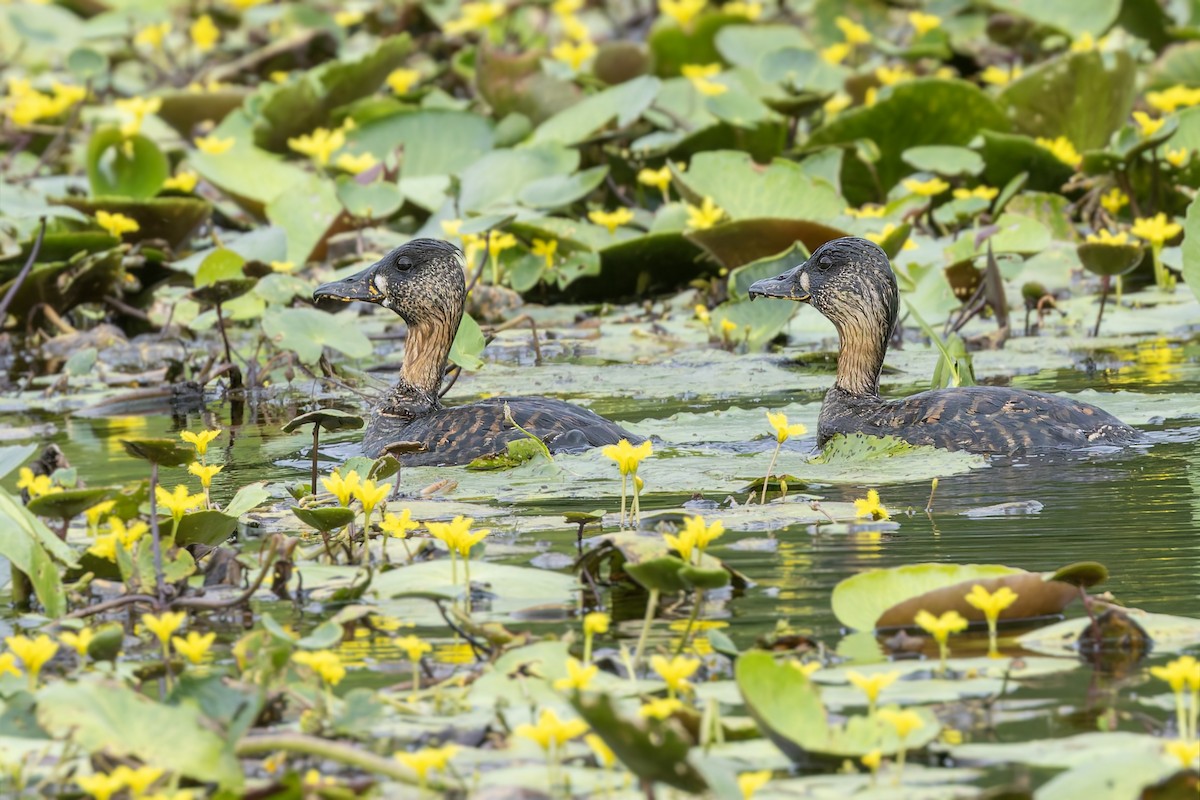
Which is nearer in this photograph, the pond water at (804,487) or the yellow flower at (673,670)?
the yellow flower at (673,670)

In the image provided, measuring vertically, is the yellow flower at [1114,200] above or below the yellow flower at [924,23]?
below

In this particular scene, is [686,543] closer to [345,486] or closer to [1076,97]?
[345,486]

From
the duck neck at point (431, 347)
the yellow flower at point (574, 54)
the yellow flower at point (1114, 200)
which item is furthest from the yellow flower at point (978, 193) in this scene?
the yellow flower at point (574, 54)

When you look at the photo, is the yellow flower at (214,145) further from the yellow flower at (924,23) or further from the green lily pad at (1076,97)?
the yellow flower at (924,23)

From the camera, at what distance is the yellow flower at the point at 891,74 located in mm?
14547

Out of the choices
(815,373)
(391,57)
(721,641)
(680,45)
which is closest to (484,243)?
(815,373)

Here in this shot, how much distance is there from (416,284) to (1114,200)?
17.3 ft

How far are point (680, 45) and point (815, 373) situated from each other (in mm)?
6553

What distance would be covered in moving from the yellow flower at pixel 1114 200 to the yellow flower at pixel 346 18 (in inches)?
324

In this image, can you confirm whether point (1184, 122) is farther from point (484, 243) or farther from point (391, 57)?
point (391, 57)

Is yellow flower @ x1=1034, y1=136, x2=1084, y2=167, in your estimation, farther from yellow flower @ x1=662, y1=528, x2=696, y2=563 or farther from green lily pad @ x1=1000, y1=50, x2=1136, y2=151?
yellow flower @ x1=662, y1=528, x2=696, y2=563

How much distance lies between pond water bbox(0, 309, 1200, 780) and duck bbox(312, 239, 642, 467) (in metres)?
0.28

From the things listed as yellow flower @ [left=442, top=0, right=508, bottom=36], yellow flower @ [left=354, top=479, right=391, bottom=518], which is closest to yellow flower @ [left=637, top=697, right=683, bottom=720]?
yellow flower @ [left=354, top=479, right=391, bottom=518]

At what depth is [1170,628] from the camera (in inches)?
187
